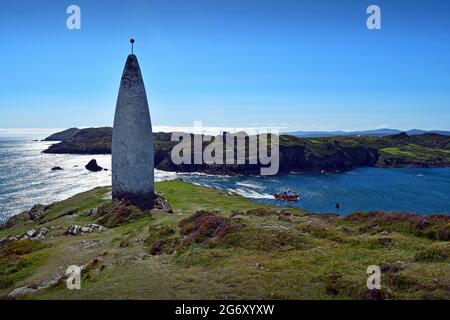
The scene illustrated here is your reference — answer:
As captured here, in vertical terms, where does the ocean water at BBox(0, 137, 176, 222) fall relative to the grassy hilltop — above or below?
below

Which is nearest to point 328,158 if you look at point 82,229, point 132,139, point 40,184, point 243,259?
point 40,184

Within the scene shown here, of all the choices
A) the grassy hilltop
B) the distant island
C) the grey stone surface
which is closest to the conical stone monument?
the grey stone surface

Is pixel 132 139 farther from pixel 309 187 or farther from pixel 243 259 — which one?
pixel 309 187

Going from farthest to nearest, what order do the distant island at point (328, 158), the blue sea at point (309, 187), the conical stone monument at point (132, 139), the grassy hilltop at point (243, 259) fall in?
the distant island at point (328, 158) → the blue sea at point (309, 187) → the conical stone monument at point (132, 139) → the grassy hilltop at point (243, 259)

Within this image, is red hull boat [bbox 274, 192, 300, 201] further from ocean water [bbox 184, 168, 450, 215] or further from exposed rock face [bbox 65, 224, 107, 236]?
exposed rock face [bbox 65, 224, 107, 236]

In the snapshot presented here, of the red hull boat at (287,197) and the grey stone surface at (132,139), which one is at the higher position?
the grey stone surface at (132,139)

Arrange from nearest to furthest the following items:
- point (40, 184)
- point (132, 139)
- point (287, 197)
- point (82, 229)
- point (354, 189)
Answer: point (82, 229)
point (132, 139)
point (287, 197)
point (354, 189)
point (40, 184)

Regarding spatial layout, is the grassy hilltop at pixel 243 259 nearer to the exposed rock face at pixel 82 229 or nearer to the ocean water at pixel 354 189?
the exposed rock face at pixel 82 229

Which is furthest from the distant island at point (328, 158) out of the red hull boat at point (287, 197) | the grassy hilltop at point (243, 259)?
the grassy hilltop at point (243, 259)
